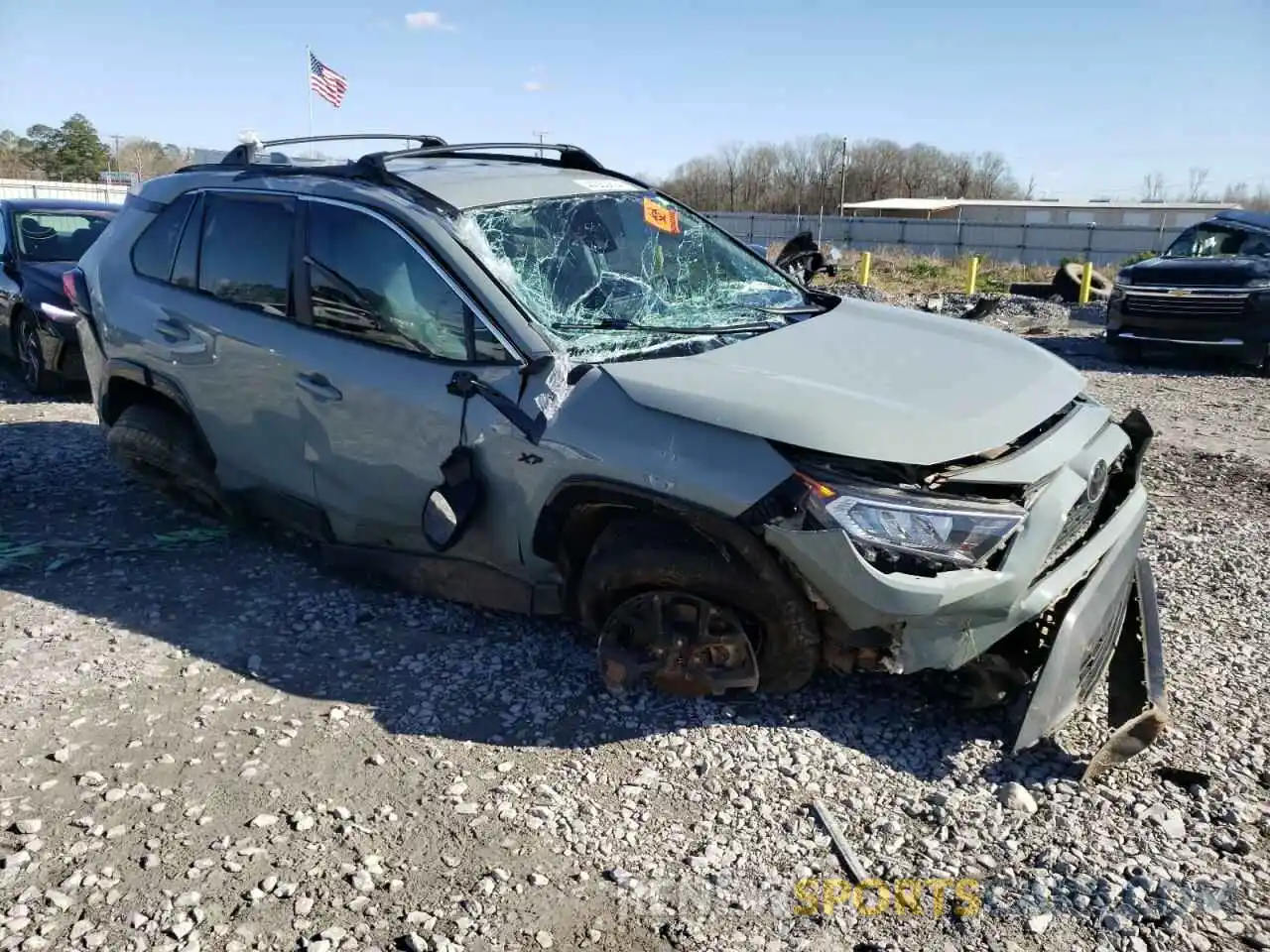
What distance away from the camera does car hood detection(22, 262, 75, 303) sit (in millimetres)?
7918

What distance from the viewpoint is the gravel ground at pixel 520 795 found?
246 centimetres

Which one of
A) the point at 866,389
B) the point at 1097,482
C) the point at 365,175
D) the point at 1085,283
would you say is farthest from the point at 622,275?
the point at 1085,283

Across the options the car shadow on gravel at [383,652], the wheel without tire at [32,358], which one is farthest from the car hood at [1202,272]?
the wheel without tire at [32,358]

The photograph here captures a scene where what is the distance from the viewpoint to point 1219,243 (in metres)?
12.0

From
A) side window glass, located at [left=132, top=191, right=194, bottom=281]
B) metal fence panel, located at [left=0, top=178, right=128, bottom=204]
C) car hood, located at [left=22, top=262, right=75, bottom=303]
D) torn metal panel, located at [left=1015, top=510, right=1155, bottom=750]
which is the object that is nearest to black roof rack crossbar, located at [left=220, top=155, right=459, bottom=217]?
side window glass, located at [left=132, top=191, right=194, bottom=281]

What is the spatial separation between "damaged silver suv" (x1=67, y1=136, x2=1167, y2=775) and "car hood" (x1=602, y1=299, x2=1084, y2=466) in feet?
0.04

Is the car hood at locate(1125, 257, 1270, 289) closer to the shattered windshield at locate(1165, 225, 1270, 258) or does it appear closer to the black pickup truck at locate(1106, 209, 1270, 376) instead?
the black pickup truck at locate(1106, 209, 1270, 376)

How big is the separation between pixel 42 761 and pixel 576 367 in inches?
82.6

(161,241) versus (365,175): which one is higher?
(365,175)

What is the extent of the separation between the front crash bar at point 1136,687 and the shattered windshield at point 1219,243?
9903mm

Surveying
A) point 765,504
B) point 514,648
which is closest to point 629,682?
point 514,648

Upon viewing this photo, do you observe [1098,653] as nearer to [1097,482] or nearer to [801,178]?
[1097,482]

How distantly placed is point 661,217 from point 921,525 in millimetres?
2207

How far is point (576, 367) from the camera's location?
3.30 meters
